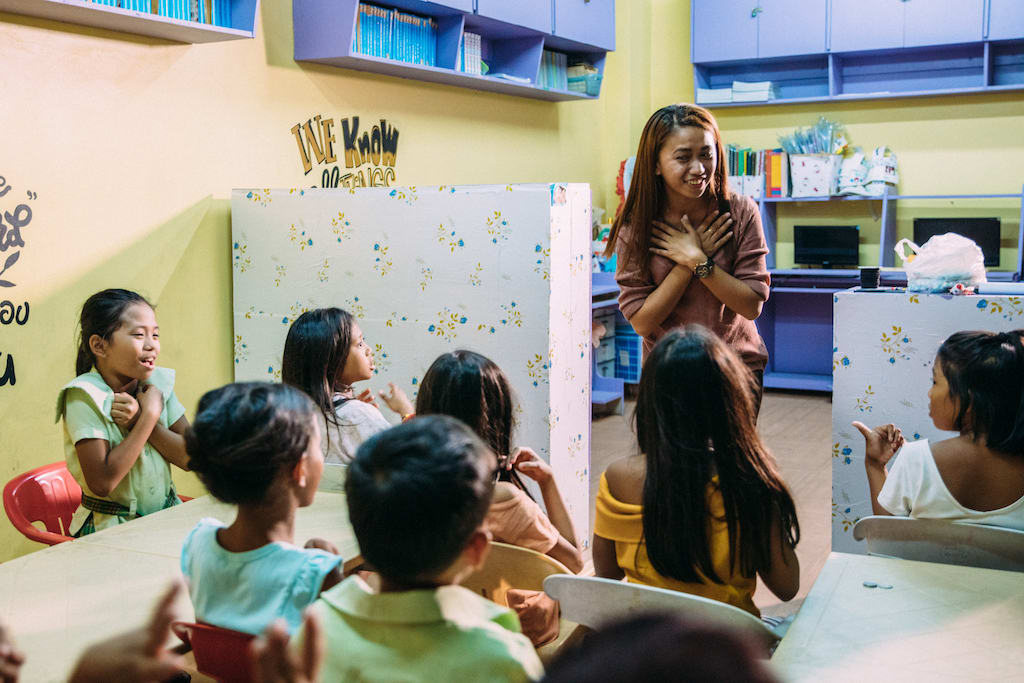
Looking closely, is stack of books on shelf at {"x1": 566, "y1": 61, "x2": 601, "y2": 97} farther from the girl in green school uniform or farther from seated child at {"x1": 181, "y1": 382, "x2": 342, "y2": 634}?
seated child at {"x1": 181, "y1": 382, "x2": 342, "y2": 634}

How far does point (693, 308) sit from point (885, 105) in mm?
4358

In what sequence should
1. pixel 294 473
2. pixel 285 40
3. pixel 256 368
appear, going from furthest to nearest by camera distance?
pixel 285 40
pixel 256 368
pixel 294 473

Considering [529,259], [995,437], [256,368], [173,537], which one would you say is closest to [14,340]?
[256,368]

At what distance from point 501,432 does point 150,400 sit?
854mm

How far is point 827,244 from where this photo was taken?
6.13m

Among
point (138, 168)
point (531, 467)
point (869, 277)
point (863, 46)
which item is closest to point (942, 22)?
point (863, 46)

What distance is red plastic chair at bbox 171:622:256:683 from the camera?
1.33 meters

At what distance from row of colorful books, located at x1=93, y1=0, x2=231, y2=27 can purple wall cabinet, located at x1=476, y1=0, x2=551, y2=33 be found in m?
1.46

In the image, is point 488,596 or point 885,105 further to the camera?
point 885,105

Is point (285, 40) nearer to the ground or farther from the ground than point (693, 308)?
farther from the ground

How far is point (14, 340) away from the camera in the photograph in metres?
2.93

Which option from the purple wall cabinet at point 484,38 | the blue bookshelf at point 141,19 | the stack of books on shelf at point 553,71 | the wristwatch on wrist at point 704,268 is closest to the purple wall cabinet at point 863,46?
the purple wall cabinet at point 484,38

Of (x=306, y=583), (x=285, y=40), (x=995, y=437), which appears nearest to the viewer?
(x=306, y=583)

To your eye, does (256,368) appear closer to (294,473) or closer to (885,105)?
(294,473)
